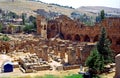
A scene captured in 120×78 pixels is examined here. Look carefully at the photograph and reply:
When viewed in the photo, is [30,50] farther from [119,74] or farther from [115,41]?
[119,74]

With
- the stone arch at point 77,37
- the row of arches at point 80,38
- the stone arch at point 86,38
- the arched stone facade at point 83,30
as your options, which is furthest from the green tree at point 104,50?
the stone arch at point 77,37

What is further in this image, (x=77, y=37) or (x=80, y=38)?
(x=77, y=37)

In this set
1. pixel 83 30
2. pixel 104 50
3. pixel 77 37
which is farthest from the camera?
pixel 77 37

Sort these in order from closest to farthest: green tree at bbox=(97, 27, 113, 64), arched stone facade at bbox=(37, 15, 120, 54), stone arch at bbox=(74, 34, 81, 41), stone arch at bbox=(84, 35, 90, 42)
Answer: green tree at bbox=(97, 27, 113, 64)
arched stone facade at bbox=(37, 15, 120, 54)
stone arch at bbox=(84, 35, 90, 42)
stone arch at bbox=(74, 34, 81, 41)

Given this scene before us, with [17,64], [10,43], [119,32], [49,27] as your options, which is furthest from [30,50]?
[49,27]

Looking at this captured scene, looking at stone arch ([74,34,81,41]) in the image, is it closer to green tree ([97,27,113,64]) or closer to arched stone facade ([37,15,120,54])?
arched stone facade ([37,15,120,54])

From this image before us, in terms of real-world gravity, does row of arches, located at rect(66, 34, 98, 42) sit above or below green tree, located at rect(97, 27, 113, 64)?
below

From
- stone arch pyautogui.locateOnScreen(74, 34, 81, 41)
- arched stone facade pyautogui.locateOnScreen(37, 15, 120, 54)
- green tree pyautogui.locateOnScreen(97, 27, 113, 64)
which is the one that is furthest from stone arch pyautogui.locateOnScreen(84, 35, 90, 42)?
green tree pyautogui.locateOnScreen(97, 27, 113, 64)

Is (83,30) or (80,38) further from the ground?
(83,30)

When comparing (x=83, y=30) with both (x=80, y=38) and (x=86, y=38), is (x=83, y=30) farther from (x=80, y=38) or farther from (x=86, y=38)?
(x=80, y=38)

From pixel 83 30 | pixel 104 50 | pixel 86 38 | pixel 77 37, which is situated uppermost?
pixel 104 50

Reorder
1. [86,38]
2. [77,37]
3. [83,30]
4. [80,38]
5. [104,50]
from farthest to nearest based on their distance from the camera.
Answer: [77,37] → [80,38] → [86,38] → [83,30] → [104,50]

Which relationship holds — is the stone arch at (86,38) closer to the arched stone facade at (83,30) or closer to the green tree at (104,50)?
the arched stone facade at (83,30)

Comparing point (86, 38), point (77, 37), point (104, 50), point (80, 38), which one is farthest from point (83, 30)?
point (104, 50)
